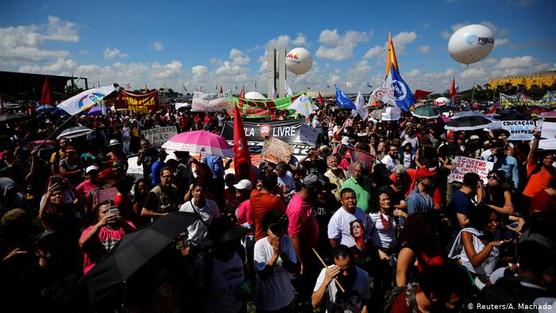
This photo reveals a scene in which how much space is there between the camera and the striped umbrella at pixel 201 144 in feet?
18.4

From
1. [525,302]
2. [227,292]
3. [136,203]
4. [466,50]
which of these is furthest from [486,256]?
[466,50]

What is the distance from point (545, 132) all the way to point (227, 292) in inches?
303

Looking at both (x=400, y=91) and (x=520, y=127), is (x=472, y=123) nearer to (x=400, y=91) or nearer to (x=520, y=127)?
(x=520, y=127)

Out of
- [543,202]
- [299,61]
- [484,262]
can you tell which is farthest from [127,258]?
[299,61]

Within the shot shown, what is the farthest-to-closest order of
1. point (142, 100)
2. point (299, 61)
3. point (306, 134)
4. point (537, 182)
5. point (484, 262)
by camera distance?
point (299, 61), point (142, 100), point (306, 134), point (537, 182), point (484, 262)

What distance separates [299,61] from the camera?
32250mm

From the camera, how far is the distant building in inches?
3551

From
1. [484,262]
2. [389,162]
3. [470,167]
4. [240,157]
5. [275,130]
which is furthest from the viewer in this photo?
[275,130]

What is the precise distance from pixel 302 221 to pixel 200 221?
1287mm

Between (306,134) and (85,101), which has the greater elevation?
(85,101)

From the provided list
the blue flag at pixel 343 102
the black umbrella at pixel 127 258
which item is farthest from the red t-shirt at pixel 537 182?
the blue flag at pixel 343 102

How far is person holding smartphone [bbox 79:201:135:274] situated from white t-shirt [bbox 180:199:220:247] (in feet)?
2.53

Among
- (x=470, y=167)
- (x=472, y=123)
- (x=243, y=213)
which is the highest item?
(x=472, y=123)

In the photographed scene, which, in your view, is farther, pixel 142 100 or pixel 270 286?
pixel 142 100
